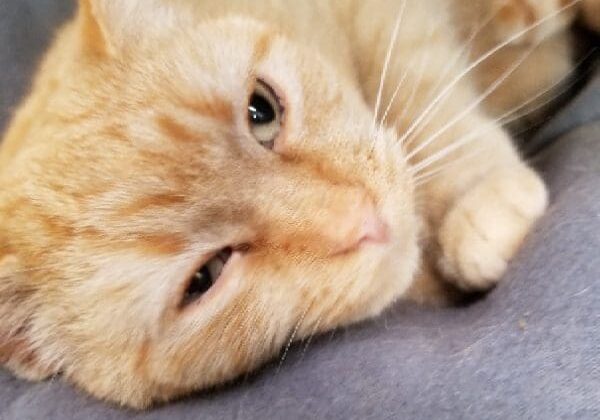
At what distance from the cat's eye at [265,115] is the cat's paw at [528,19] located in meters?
0.44

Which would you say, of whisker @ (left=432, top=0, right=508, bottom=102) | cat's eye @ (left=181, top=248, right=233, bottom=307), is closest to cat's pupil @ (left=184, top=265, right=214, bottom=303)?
cat's eye @ (left=181, top=248, right=233, bottom=307)

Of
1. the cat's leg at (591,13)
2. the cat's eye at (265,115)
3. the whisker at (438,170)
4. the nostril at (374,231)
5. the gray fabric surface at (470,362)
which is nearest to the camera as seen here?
the gray fabric surface at (470,362)

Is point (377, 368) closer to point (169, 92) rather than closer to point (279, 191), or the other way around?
point (279, 191)

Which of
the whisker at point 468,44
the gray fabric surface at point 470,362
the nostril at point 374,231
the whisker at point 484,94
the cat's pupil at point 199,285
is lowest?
the gray fabric surface at point 470,362

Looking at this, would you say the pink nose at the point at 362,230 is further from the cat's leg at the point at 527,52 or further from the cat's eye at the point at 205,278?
the cat's leg at the point at 527,52

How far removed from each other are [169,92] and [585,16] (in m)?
0.79

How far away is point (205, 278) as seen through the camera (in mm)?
980

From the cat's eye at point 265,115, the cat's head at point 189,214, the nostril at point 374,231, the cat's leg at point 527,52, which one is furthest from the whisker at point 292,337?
the cat's leg at point 527,52

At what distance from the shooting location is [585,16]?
1.28m

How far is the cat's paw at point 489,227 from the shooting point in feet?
3.36

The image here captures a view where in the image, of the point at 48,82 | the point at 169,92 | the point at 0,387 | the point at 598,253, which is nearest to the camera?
the point at 598,253

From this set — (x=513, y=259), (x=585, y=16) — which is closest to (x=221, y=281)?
(x=513, y=259)

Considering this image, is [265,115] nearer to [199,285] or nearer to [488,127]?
[199,285]

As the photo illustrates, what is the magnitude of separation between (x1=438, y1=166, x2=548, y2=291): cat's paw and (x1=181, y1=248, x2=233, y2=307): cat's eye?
36 cm
